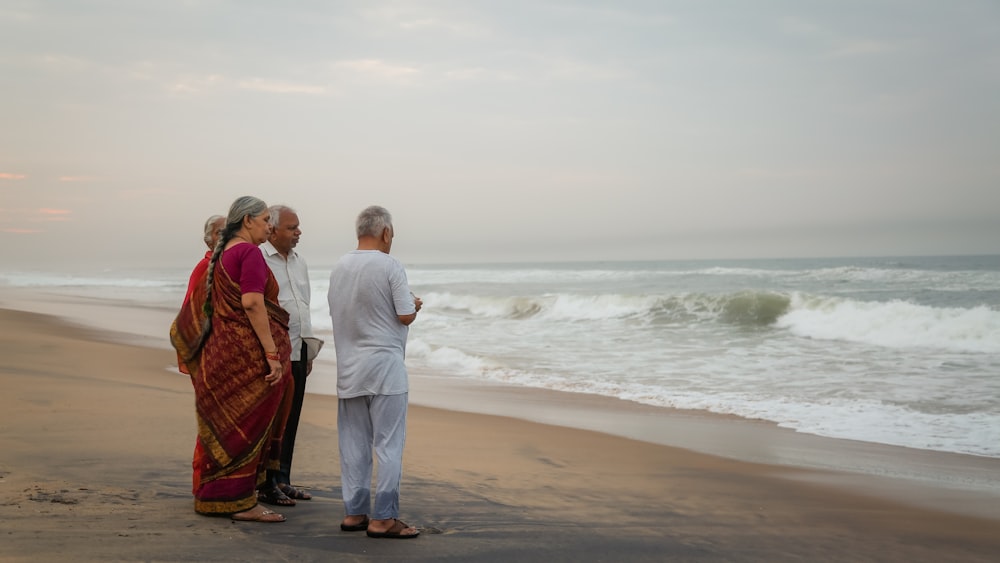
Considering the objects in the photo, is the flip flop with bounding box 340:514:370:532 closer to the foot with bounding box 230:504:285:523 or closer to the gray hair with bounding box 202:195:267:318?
the foot with bounding box 230:504:285:523

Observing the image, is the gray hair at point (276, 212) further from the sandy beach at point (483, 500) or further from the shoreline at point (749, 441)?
the shoreline at point (749, 441)

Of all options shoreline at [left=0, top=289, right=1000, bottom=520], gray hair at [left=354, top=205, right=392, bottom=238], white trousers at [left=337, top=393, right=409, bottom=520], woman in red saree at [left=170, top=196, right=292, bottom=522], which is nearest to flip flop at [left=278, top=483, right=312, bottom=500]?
woman in red saree at [left=170, top=196, right=292, bottom=522]

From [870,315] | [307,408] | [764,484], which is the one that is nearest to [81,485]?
[307,408]

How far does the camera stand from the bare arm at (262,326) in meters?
3.98

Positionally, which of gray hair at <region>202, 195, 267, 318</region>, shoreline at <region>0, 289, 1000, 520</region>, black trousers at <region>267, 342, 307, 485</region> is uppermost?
gray hair at <region>202, 195, 267, 318</region>

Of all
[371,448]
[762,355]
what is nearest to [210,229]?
[371,448]

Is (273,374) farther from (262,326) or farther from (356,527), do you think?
(356,527)

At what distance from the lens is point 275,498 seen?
14.4 feet

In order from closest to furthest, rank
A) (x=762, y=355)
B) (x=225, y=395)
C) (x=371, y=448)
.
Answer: (x=371, y=448) < (x=225, y=395) < (x=762, y=355)

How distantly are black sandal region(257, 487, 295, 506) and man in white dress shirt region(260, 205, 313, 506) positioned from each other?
55 mm

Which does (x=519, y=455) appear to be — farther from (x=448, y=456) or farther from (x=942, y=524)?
(x=942, y=524)

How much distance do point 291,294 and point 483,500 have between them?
65.7 inches

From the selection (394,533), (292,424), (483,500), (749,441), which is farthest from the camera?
(749,441)

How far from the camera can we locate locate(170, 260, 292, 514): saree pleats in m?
4.02
